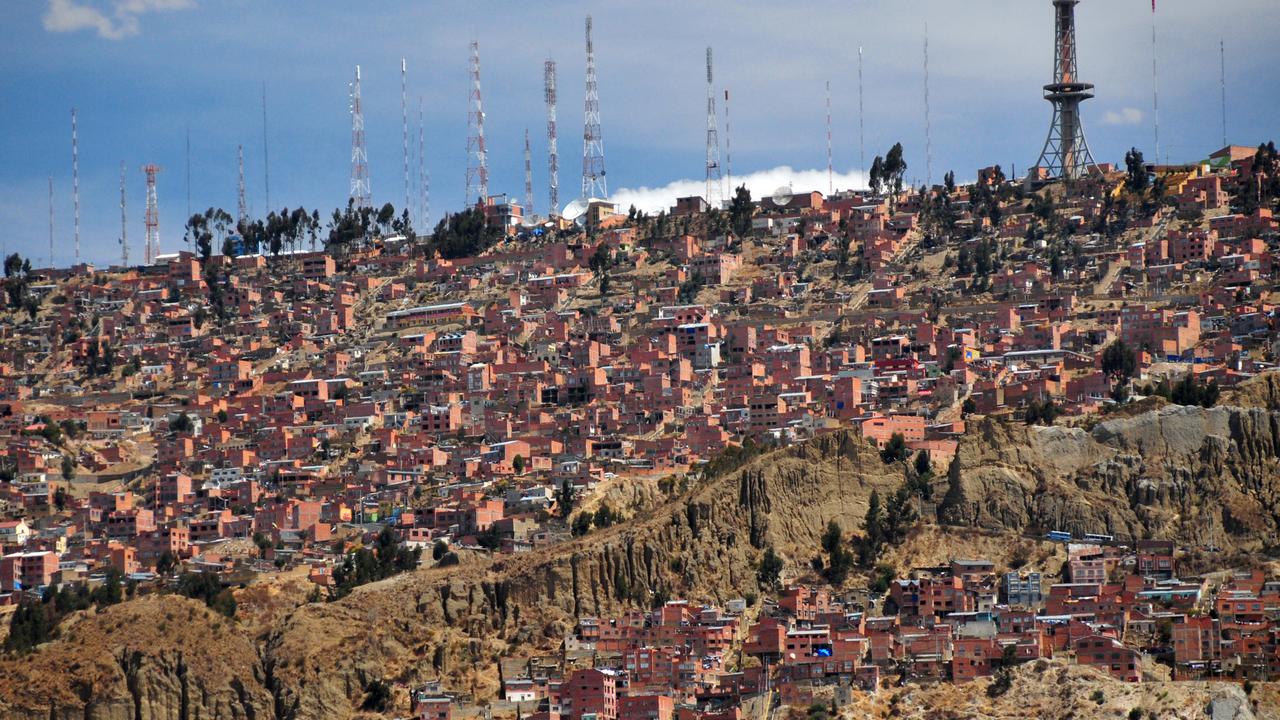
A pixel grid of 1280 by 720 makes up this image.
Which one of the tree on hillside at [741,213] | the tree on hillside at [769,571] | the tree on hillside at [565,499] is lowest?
the tree on hillside at [769,571]

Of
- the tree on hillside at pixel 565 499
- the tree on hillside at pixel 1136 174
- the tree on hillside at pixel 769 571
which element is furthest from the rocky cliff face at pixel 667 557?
the tree on hillside at pixel 1136 174

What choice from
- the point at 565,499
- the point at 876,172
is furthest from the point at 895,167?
the point at 565,499

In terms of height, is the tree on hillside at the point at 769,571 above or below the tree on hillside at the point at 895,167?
below

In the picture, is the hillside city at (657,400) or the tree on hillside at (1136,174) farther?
the tree on hillside at (1136,174)

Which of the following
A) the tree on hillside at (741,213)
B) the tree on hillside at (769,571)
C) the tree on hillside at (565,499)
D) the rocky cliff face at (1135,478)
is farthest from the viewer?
the tree on hillside at (741,213)

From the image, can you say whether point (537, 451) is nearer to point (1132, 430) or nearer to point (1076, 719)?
point (1132, 430)

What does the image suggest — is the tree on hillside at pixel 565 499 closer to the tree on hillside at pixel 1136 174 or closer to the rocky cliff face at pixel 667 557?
the rocky cliff face at pixel 667 557

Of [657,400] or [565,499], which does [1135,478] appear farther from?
[657,400]

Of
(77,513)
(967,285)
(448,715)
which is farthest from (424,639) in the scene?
(967,285)
